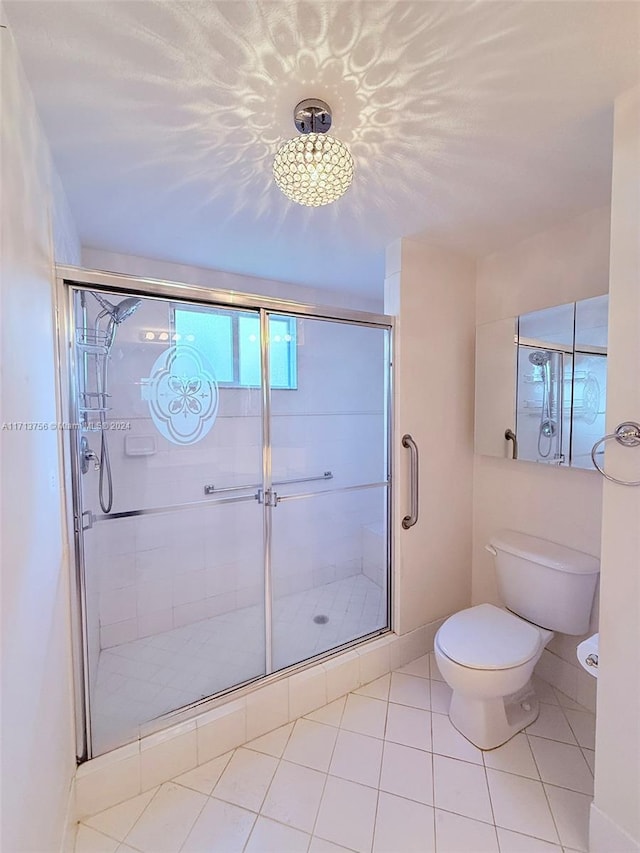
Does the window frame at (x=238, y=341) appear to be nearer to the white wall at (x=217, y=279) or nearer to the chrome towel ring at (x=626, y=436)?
the white wall at (x=217, y=279)

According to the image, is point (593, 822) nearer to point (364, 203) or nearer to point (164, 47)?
point (364, 203)

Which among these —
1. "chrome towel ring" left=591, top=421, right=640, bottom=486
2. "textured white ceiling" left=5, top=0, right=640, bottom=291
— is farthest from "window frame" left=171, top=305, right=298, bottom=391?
"chrome towel ring" left=591, top=421, right=640, bottom=486

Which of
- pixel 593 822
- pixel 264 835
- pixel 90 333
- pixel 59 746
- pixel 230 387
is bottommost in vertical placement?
pixel 264 835

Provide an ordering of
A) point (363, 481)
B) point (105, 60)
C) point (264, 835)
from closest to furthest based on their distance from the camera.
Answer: point (105, 60)
point (264, 835)
point (363, 481)

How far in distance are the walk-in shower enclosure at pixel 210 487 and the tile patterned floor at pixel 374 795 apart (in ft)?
0.88

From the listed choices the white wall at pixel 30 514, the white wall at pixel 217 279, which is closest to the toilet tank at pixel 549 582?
the white wall at pixel 217 279

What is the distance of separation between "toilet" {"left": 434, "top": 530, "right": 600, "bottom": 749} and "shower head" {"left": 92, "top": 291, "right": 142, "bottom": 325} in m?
2.05

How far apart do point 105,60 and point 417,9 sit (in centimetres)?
75

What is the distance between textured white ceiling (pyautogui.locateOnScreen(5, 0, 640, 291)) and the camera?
832 mm

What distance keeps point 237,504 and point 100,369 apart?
45.2 inches

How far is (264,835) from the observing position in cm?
123

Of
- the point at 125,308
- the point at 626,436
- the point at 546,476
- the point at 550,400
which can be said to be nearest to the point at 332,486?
the point at 546,476

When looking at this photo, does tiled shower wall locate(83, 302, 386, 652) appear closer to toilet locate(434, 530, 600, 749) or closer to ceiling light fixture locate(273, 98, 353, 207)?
toilet locate(434, 530, 600, 749)

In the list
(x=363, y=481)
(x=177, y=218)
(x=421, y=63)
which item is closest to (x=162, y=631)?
(x=363, y=481)
